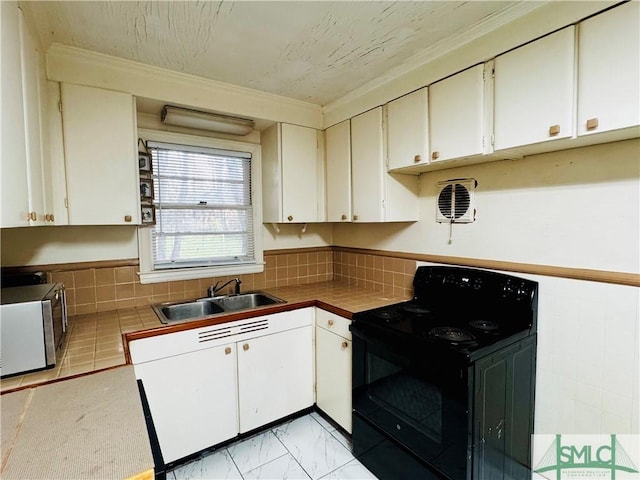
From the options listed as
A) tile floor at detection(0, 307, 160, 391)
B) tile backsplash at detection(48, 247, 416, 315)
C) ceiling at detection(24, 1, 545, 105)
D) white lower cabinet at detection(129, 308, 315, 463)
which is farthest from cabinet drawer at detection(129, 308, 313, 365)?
ceiling at detection(24, 1, 545, 105)

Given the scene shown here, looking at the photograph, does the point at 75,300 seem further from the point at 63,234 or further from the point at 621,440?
the point at 621,440

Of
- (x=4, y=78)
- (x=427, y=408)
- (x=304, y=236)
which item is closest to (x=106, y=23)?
(x=4, y=78)

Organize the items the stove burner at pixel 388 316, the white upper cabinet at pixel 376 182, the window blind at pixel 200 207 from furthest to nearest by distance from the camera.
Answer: the window blind at pixel 200 207
the white upper cabinet at pixel 376 182
the stove burner at pixel 388 316

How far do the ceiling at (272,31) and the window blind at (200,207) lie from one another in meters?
0.66

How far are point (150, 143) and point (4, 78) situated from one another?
4.35ft

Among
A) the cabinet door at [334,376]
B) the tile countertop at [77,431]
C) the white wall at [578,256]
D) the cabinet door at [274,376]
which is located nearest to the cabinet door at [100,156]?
the tile countertop at [77,431]

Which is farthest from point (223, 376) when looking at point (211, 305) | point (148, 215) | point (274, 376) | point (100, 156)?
point (100, 156)

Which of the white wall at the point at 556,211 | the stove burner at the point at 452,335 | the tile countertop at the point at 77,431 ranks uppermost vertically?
the white wall at the point at 556,211

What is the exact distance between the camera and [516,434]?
1.61 meters

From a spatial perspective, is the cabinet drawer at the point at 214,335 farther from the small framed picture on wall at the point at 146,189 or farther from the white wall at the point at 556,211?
the white wall at the point at 556,211

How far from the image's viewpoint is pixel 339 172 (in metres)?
2.55

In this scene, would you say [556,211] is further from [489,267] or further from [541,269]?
[489,267]

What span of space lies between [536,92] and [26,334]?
90.8 inches

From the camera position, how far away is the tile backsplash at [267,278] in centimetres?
208
